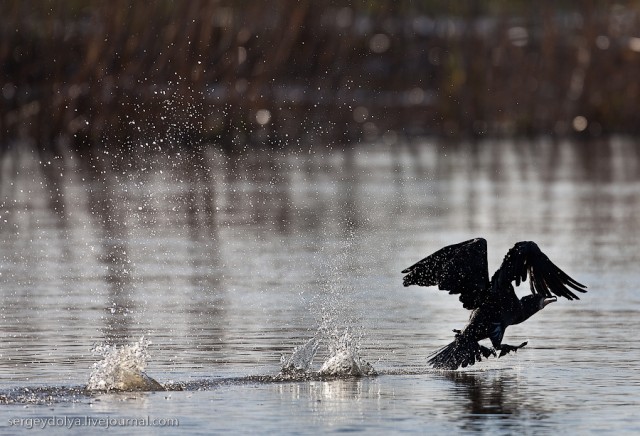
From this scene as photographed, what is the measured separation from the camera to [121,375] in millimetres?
10031

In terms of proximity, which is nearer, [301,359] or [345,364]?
[345,364]

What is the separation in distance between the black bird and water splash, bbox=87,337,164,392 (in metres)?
1.58

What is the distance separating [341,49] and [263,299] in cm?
2837

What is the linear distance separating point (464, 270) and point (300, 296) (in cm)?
368

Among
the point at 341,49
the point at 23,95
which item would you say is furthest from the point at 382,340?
the point at 341,49

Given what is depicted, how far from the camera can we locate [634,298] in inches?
555

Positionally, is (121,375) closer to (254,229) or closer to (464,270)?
(464,270)

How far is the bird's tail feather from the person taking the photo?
10.6 m

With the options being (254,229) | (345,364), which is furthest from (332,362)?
(254,229)

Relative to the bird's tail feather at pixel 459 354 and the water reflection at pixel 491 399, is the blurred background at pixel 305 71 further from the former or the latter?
the water reflection at pixel 491 399

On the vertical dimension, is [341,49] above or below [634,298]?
above

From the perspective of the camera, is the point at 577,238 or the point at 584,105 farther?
the point at 584,105

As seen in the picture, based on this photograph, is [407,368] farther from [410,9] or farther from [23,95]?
[410,9]

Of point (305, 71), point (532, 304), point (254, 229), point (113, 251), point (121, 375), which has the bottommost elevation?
point (121, 375)
